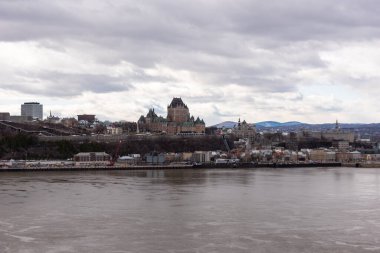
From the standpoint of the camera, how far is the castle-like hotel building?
75.7 metres

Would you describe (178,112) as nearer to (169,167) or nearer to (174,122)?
(174,122)

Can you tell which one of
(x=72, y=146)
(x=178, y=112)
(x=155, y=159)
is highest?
(x=178, y=112)

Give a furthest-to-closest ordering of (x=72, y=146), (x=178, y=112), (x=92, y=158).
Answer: (x=178, y=112) < (x=72, y=146) < (x=92, y=158)

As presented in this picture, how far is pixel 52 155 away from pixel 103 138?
10.2 m

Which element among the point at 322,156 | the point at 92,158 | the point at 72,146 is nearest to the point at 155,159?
the point at 92,158

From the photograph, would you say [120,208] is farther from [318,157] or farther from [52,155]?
[318,157]

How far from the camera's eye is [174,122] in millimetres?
77188

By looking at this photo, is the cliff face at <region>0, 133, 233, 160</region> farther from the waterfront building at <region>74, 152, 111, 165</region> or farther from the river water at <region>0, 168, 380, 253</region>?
the river water at <region>0, 168, 380, 253</region>

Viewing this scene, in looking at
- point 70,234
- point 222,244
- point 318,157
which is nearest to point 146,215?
point 70,234

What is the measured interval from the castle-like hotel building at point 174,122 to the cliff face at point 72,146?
12521 millimetres

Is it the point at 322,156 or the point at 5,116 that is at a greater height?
the point at 5,116

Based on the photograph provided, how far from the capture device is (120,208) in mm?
17266

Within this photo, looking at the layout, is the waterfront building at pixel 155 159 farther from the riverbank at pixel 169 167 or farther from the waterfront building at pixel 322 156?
the waterfront building at pixel 322 156

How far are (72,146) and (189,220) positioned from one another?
122ft
